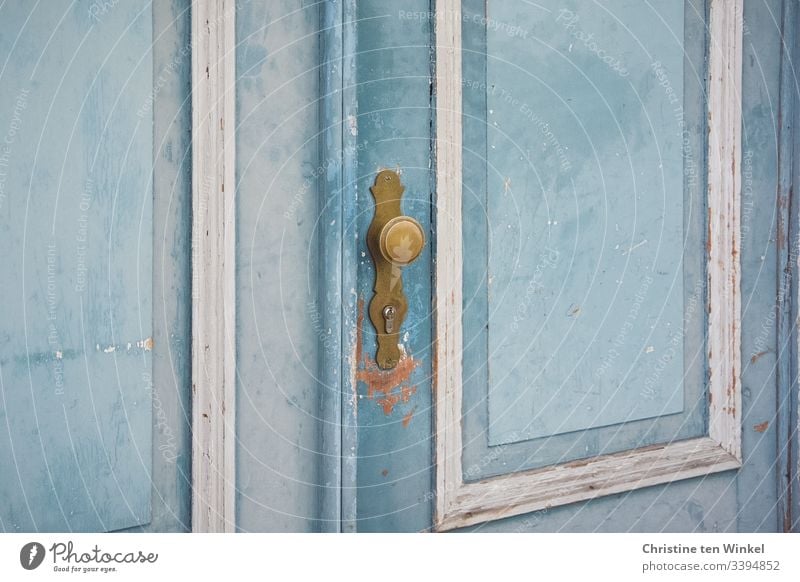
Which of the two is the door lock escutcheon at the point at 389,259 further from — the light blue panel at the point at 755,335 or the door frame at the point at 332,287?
the light blue panel at the point at 755,335

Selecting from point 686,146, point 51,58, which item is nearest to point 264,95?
point 51,58

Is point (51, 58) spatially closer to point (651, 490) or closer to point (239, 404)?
point (239, 404)

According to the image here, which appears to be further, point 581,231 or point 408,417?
point 581,231

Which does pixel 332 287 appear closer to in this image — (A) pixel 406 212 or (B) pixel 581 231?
(A) pixel 406 212

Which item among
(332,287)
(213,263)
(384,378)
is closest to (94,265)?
(213,263)

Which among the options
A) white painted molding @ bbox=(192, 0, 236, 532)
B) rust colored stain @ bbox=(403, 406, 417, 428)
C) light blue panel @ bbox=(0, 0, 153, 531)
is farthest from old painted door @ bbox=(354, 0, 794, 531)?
light blue panel @ bbox=(0, 0, 153, 531)

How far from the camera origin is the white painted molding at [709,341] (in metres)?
1.13

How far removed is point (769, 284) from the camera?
1.48 m

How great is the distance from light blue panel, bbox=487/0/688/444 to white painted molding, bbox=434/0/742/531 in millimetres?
62

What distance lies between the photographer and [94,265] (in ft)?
3.09

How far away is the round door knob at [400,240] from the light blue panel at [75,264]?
30 cm

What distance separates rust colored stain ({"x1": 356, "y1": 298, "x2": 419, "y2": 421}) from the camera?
1.09 meters

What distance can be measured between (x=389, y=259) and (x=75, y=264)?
39cm
